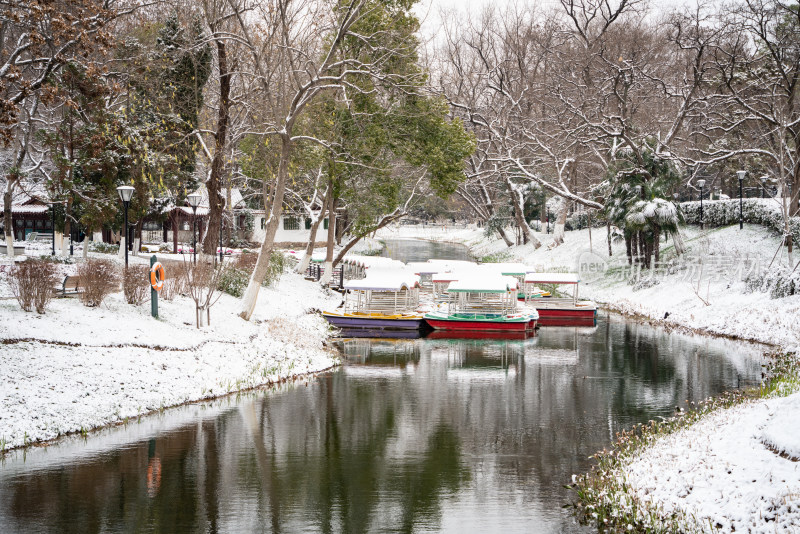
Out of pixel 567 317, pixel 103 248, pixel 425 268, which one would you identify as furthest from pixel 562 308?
pixel 103 248

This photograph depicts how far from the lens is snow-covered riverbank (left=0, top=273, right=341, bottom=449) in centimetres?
1416

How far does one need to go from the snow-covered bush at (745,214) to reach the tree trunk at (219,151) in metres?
26.2

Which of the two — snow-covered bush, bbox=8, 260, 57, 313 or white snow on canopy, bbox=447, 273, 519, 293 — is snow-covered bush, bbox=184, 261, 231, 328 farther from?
white snow on canopy, bbox=447, 273, 519, 293

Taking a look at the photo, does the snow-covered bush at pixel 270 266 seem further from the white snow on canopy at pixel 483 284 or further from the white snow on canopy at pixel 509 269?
the white snow on canopy at pixel 509 269

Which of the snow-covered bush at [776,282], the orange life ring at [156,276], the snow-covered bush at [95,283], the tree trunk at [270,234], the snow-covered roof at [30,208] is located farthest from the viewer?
the snow-covered roof at [30,208]

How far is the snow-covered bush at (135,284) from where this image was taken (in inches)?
827

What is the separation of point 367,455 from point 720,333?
63.2 feet

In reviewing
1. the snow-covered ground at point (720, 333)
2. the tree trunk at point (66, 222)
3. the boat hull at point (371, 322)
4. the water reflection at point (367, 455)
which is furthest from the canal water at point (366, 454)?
the tree trunk at point (66, 222)

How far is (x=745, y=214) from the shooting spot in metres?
39.8

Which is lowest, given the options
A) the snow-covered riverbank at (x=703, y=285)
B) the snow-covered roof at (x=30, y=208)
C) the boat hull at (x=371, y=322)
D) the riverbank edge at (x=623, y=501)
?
the riverbank edge at (x=623, y=501)

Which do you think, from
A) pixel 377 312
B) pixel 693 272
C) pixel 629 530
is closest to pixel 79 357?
pixel 629 530

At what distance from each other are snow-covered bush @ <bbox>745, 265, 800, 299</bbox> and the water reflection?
476 cm

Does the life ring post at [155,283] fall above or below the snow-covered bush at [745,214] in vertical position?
below

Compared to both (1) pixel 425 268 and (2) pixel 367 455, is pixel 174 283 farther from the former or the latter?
(1) pixel 425 268
